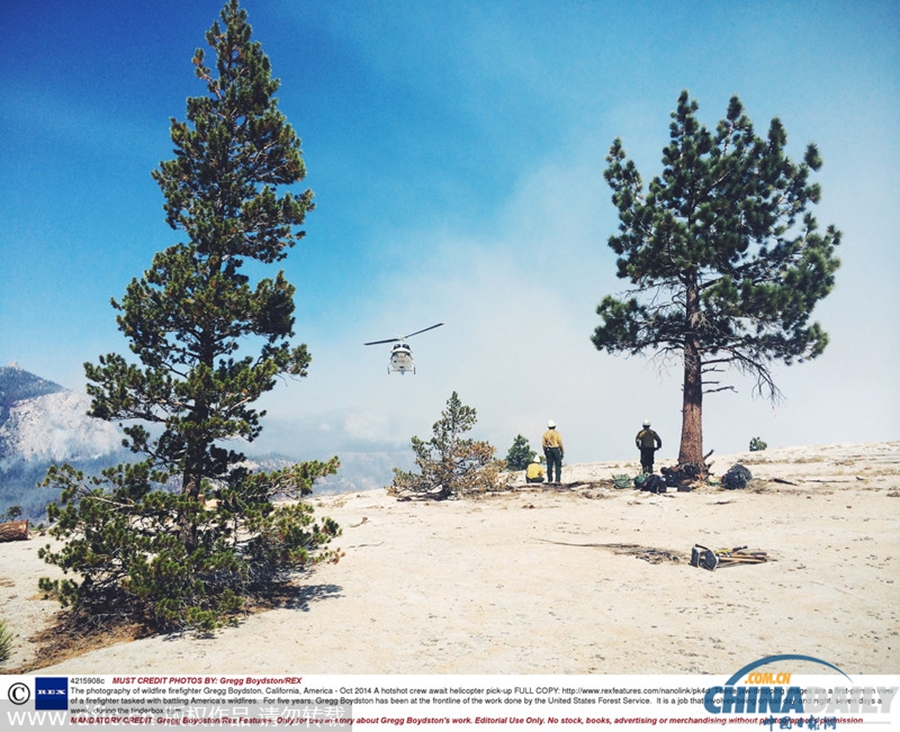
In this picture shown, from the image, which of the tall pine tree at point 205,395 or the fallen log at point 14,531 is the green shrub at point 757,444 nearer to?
the tall pine tree at point 205,395

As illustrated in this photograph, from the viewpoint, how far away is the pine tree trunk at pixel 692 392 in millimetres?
20172

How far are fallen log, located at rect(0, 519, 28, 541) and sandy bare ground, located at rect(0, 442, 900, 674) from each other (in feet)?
1.20

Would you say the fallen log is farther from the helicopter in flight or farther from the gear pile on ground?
the gear pile on ground

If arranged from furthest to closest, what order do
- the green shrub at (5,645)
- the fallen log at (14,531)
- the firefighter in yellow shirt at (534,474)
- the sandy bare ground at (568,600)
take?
the firefighter in yellow shirt at (534,474), the fallen log at (14,531), the green shrub at (5,645), the sandy bare ground at (568,600)

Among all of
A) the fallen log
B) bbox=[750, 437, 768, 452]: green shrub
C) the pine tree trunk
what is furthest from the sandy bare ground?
bbox=[750, 437, 768, 452]: green shrub

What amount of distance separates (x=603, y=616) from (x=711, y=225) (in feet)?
55.7

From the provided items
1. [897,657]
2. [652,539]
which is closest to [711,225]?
[652,539]

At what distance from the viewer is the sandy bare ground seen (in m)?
6.07

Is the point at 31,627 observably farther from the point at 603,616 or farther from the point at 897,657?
the point at 897,657

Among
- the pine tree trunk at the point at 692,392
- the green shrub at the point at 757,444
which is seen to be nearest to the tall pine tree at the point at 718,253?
the pine tree trunk at the point at 692,392

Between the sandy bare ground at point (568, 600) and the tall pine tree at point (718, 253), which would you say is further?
the tall pine tree at point (718, 253)

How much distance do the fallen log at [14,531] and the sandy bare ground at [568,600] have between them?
36 centimetres

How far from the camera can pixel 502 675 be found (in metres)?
5.52

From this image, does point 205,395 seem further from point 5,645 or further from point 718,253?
point 718,253
